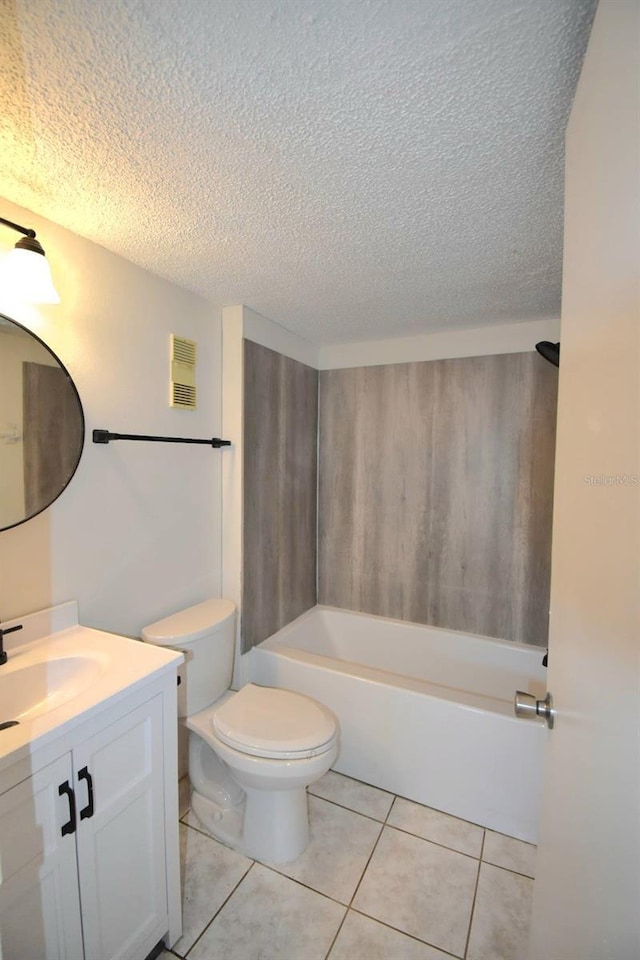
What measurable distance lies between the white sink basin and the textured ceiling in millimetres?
1385

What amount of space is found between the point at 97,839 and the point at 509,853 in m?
1.52

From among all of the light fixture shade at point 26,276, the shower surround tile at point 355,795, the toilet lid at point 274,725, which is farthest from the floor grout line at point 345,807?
the light fixture shade at point 26,276

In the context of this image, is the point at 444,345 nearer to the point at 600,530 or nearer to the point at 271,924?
the point at 600,530

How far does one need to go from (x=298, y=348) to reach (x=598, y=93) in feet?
6.67

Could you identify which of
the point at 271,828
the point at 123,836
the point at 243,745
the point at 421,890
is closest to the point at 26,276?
the point at 123,836

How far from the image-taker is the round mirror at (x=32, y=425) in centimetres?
123

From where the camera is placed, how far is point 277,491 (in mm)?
2391

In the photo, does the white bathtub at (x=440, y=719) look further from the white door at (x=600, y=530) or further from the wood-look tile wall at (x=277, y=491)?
the white door at (x=600, y=530)

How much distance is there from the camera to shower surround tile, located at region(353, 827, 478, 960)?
130 centimetres

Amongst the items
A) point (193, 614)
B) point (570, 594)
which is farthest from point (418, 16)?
point (193, 614)

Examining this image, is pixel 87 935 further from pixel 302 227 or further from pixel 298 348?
pixel 298 348

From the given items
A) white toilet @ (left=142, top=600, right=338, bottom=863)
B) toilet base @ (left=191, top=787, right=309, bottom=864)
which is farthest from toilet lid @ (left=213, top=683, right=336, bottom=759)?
toilet base @ (left=191, top=787, right=309, bottom=864)

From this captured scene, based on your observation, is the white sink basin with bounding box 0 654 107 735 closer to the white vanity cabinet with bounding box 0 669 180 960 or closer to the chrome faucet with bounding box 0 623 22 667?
the chrome faucet with bounding box 0 623 22 667

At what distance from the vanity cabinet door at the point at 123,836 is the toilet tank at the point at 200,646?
0.51 m
